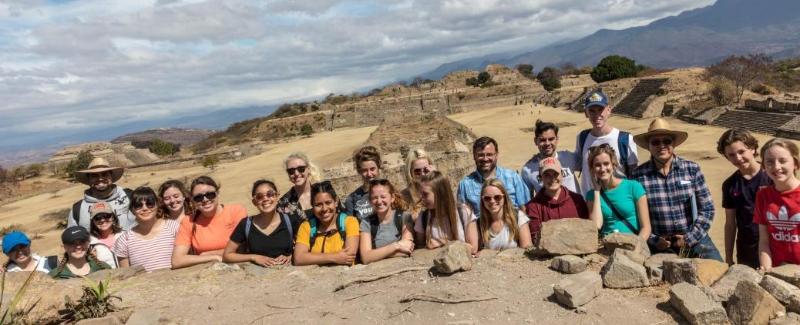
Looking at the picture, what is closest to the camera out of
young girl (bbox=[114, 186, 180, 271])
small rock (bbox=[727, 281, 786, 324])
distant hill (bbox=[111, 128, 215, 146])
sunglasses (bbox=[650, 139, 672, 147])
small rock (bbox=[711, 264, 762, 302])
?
small rock (bbox=[727, 281, 786, 324])

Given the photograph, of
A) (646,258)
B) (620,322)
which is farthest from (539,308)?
(646,258)

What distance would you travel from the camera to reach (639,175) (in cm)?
422

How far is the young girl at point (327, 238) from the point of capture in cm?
419

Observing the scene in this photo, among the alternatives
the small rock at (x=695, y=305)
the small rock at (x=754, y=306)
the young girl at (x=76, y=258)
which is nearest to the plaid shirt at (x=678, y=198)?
the small rock at (x=695, y=305)

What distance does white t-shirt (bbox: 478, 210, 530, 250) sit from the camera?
13.5 feet

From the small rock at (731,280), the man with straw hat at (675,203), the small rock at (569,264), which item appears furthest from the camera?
the man with straw hat at (675,203)

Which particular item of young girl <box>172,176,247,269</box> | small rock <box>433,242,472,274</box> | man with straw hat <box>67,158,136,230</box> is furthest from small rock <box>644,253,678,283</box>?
man with straw hat <box>67,158,136,230</box>

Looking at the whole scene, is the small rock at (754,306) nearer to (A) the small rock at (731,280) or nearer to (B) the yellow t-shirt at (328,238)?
(A) the small rock at (731,280)

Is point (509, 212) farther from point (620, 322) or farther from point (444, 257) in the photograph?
point (620, 322)

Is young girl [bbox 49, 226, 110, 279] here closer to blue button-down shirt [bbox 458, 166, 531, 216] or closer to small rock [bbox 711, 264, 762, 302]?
blue button-down shirt [bbox 458, 166, 531, 216]

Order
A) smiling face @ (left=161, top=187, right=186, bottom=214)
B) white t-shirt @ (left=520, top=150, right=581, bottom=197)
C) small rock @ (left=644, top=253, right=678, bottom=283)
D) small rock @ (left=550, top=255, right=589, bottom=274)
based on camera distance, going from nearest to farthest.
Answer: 1. small rock @ (left=644, top=253, right=678, bottom=283)
2. small rock @ (left=550, top=255, right=589, bottom=274)
3. smiling face @ (left=161, top=187, right=186, bottom=214)
4. white t-shirt @ (left=520, top=150, right=581, bottom=197)

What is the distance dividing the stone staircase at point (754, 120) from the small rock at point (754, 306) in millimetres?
21667

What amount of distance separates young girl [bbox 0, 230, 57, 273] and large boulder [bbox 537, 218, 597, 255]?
4346mm

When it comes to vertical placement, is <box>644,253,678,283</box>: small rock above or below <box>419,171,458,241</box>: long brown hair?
below
